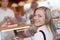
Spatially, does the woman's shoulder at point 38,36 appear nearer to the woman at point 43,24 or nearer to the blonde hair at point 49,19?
the woman at point 43,24

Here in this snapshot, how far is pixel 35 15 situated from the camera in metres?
1.02

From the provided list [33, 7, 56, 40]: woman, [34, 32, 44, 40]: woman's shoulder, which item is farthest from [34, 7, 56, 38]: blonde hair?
[34, 32, 44, 40]: woman's shoulder

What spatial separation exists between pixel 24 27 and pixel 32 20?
9 centimetres

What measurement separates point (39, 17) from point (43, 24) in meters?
0.07

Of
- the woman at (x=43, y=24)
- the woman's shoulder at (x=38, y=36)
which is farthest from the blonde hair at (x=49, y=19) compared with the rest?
the woman's shoulder at (x=38, y=36)

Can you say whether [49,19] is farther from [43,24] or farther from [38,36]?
[38,36]

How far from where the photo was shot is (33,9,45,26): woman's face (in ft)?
3.35

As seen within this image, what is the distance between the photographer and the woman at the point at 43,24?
102 cm

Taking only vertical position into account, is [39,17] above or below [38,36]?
above

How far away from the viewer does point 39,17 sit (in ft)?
3.38

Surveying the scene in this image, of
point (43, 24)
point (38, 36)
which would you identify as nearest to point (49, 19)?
point (43, 24)

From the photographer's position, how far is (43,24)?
3.44ft

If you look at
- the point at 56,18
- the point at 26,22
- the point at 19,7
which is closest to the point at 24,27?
the point at 26,22

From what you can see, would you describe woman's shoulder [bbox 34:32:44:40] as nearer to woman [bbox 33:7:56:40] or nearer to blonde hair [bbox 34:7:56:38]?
woman [bbox 33:7:56:40]
